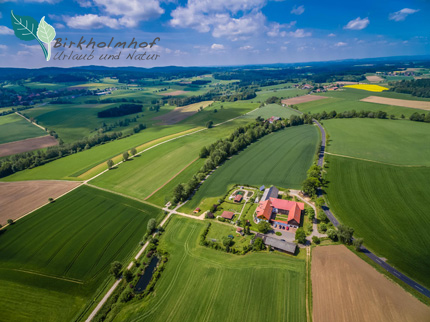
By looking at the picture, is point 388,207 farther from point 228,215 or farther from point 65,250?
point 65,250

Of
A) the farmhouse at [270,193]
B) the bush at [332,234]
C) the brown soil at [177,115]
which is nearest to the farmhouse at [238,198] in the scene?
the farmhouse at [270,193]

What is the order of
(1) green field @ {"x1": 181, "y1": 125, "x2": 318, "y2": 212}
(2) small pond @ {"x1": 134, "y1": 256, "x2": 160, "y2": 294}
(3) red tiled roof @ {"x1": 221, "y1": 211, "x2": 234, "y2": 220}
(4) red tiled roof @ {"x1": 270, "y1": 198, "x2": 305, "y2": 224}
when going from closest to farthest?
(2) small pond @ {"x1": 134, "y1": 256, "x2": 160, "y2": 294}, (4) red tiled roof @ {"x1": 270, "y1": 198, "x2": 305, "y2": 224}, (3) red tiled roof @ {"x1": 221, "y1": 211, "x2": 234, "y2": 220}, (1) green field @ {"x1": 181, "y1": 125, "x2": 318, "y2": 212}

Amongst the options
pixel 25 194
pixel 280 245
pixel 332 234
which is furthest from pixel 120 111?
pixel 332 234

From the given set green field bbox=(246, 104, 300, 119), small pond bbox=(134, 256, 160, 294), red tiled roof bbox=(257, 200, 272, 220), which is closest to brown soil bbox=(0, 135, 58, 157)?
small pond bbox=(134, 256, 160, 294)

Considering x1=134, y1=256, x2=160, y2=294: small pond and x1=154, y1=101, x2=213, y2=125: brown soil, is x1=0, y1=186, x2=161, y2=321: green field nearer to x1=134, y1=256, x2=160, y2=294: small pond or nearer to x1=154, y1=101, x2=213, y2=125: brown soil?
x1=134, y1=256, x2=160, y2=294: small pond

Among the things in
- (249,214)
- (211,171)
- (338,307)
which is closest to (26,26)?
(211,171)

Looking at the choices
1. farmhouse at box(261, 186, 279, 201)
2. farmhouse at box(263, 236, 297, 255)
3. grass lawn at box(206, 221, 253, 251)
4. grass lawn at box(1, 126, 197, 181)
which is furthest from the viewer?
grass lawn at box(1, 126, 197, 181)

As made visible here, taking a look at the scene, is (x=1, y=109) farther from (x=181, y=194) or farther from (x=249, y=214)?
(x=249, y=214)
